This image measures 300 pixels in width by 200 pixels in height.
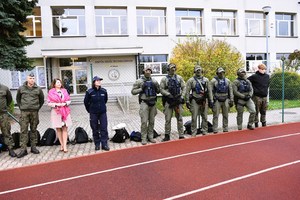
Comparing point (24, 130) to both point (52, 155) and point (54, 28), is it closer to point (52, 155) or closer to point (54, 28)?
point (52, 155)

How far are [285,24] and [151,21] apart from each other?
1369 cm

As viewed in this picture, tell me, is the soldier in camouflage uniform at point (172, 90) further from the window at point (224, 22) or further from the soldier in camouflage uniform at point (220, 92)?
the window at point (224, 22)

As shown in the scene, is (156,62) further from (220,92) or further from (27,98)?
(27,98)

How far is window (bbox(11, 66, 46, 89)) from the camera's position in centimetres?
2070

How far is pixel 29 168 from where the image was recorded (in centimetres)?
623

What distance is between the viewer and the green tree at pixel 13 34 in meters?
12.7

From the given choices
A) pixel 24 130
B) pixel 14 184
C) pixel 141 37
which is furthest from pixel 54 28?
pixel 14 184

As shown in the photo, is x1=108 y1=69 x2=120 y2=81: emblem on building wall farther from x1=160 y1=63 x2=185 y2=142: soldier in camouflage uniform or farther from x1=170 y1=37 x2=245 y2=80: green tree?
x1=160 y1=63 x2=185 y2=142: soldier in camouflage uniform

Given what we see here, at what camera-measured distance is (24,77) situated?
824 inches

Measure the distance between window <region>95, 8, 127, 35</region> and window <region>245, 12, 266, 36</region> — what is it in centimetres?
1139

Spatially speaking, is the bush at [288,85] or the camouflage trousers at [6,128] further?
the bush at [288,85]

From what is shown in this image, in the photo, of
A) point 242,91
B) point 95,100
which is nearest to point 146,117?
point 95,100

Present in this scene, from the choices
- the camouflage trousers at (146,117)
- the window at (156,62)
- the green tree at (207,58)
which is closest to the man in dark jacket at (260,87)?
the camouflage trousers at (146,117)

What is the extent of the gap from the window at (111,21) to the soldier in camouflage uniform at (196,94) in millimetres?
15660
